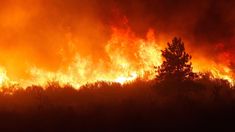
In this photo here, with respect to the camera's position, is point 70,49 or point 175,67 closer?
point 175,67

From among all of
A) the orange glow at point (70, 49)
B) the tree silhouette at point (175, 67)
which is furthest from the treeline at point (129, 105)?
the orange glow at point (70, 49)

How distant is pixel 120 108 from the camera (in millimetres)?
16078

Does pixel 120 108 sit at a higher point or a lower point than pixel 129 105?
lower

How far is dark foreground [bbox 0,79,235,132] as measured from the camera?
14500 mm

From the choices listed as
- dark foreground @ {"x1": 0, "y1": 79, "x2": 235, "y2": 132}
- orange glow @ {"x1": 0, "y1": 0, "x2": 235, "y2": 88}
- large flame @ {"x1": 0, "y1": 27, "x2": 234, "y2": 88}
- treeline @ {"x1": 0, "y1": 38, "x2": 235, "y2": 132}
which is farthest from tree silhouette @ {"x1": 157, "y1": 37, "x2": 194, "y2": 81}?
orange glow @ {"x1": 0, "y1": 0, "x2": 235, "y2": 88}

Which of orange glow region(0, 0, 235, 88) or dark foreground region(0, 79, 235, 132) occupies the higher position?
orange glow region(0, 0, 235, 88)

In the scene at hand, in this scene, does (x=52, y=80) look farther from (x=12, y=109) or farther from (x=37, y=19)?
(x=12, y=109)

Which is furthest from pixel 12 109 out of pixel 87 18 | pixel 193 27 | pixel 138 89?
pixel 193 27

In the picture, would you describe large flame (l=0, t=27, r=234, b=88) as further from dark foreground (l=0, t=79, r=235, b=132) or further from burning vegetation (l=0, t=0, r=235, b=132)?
dark foreground (l=0, t=79, r=235, b=132)

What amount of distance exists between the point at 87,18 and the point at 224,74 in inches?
303

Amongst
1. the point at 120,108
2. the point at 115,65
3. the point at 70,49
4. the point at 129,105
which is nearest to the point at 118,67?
the point at 115,65

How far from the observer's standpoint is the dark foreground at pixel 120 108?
47.6 feet

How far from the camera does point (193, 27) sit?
28.0 m

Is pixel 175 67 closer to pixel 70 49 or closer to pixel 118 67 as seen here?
pixel 118 67
